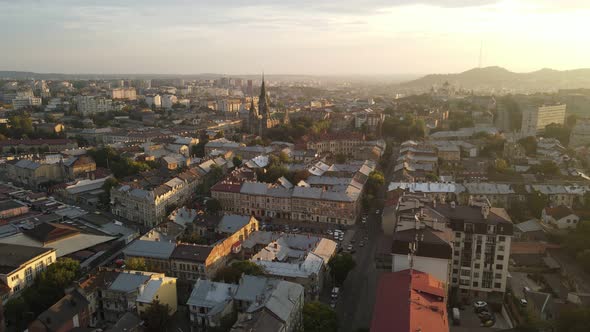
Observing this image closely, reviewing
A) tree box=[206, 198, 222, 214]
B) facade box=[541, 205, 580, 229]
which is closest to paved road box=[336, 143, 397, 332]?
tree box=[206, 198, 222, 214]

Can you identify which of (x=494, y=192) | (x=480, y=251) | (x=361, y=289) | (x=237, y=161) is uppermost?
(x=480, y=251)

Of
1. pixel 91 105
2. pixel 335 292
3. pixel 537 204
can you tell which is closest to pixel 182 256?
pixel 335 292

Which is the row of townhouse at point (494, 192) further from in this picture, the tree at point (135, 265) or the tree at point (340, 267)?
the tree at point (135, 265)

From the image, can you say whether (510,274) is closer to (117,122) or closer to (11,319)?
(11,319)

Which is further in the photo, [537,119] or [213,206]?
[537,119]

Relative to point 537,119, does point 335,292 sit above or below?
below

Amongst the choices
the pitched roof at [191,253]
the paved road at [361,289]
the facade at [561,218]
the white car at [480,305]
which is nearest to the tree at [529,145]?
the facade at [561,218]

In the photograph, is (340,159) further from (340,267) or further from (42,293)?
(42,293)
